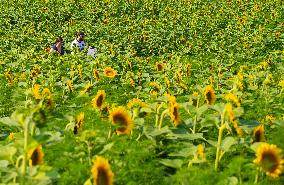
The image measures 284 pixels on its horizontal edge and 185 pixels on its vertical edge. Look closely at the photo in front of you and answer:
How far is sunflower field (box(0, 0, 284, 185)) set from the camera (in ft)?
14.0

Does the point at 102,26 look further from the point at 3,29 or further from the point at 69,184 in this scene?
the point at 69,184

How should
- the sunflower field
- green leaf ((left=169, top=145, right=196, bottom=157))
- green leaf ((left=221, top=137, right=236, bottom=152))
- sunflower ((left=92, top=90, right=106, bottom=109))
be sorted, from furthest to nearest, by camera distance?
sunflower ((left=92, top=90, right=106, bottom=109)) < green leaf ((left=169, top=145, right=196, bottom=157)) < green leaf ((left=221, top=137, right=236, bottom=152)) < the sunflower field

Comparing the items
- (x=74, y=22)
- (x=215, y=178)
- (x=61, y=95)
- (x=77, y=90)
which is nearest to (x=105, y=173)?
(x=215, y=178)

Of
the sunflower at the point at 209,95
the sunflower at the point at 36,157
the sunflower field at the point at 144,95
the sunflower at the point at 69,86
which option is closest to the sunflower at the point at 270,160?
the sunflower field at the point at 144,95

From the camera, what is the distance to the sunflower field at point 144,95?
4266mm

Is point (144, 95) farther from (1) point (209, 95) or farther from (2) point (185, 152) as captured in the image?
(2) point (185, 152)

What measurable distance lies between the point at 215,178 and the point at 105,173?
1.17 m

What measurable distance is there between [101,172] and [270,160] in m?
1.44

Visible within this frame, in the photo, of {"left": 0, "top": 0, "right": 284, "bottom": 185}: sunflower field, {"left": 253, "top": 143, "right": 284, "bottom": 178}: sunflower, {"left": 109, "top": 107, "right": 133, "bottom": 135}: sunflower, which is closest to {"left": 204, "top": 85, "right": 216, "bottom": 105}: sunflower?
{"left": 0, "top": 0, "right": 284, "bottom": 185}: sunflower field

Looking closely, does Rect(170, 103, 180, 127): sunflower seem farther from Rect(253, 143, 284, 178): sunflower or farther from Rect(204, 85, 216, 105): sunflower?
Rect(253, 143, 284, 178): sunflower

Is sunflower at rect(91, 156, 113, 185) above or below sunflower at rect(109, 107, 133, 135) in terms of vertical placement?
below

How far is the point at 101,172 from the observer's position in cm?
361

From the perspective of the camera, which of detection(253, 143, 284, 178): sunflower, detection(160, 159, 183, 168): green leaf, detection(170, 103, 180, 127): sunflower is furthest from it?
detection(170, 103, 180, 127): sunflower

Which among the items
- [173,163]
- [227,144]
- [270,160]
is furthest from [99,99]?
[270,160]
